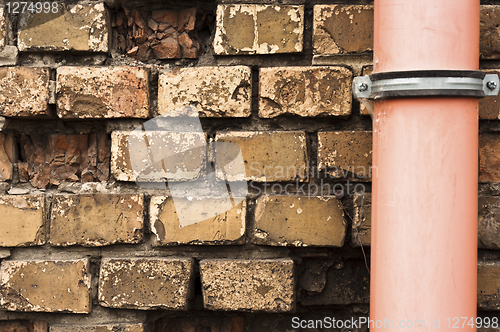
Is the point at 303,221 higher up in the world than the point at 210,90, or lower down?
A: lower down

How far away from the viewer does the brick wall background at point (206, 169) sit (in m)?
0.72

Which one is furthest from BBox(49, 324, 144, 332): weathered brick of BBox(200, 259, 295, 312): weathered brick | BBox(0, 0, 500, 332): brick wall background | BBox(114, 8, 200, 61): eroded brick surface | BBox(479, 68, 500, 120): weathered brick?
BBox(479, 68, 500, 120): weathered brick

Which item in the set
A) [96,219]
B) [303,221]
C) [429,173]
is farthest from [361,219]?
[96,219]

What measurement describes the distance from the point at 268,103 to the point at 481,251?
0.52 metres

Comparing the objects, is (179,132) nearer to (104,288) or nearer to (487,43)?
(104,288)

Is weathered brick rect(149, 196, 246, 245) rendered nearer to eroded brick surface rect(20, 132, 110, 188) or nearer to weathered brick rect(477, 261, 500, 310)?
eroded brick surface rect(20, 132, 110, 188)

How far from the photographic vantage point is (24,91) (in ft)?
2.39

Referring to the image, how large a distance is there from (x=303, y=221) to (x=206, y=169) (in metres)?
0.22

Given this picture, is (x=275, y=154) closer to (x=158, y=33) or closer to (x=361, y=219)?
(x=361, y=219)

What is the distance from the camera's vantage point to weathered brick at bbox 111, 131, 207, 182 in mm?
724

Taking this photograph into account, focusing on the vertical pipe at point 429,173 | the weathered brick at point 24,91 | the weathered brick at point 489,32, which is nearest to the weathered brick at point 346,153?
the vertical pipe at point 429,173

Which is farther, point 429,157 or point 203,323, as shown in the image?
point 203,323

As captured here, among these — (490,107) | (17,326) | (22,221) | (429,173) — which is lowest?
(17,326)

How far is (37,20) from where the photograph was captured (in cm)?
74
